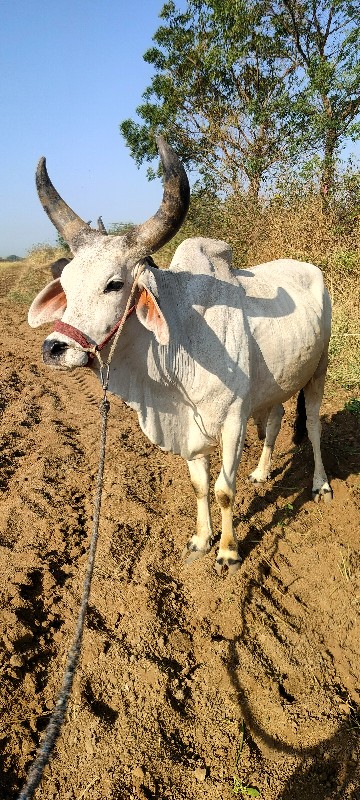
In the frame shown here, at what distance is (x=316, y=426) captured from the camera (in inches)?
162

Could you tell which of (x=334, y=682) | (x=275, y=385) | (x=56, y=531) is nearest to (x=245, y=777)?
(x=334, y=682)

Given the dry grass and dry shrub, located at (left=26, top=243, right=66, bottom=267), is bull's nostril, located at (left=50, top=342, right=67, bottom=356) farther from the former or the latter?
dry shrub, located at (left=26, top=243, right=66, bottom=267)

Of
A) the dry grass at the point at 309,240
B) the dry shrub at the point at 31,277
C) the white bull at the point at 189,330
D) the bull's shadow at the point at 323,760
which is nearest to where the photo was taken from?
the bull's shadow at the point at 323,760

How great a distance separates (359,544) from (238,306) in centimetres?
183

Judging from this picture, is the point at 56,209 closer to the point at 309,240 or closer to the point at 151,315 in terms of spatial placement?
the point at 151,315

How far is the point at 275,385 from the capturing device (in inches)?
133

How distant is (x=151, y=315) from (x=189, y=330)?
0.48m

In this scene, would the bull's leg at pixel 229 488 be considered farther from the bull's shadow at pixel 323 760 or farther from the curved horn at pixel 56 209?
the curved horn at pixel 56 209

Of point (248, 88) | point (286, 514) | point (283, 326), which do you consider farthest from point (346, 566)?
point (248, 88)

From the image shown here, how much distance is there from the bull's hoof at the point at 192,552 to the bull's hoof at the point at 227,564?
5.9 inches

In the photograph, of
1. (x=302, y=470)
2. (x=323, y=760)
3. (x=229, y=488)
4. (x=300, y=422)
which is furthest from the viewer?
(x=300, y=422)

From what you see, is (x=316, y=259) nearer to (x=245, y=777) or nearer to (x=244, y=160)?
(x=244, y=160)

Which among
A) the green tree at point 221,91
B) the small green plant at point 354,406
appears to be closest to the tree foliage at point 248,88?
the green tree at point 221,91

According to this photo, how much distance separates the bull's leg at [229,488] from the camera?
9.84ft
